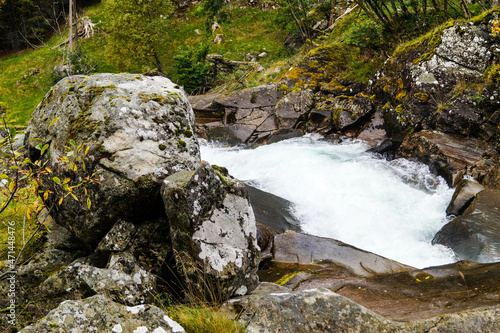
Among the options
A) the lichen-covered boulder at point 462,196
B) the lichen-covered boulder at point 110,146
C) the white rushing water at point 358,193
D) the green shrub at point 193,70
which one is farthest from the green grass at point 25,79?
the lichen-covered boulder at point 462,196

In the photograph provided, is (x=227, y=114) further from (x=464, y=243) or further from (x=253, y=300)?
(x=253, y=300)

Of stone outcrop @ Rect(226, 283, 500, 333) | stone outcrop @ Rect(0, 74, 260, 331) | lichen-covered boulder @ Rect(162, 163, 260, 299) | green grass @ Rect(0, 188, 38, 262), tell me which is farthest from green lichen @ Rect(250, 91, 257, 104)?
stone outcrop @ Rect(226, 283, 500, 333)

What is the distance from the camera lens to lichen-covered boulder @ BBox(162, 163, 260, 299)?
440 cm

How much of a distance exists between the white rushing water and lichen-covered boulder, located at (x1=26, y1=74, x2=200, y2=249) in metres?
4.33

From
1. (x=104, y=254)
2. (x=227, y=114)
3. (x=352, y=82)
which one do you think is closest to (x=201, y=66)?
(x=227, y=114)

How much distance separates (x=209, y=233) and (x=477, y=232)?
5696 mm

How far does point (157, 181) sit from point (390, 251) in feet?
17.7

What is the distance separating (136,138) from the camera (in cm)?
545

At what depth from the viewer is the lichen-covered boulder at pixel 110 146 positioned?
202 inches

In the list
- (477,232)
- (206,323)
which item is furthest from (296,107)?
(206,323)

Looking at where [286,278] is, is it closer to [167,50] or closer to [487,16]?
[487,16]

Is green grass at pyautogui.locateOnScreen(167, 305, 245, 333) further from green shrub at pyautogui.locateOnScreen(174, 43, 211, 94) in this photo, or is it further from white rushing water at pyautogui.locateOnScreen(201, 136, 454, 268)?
green shrub at pyautogui.locateOnScreen(174, 43, 211, 94)

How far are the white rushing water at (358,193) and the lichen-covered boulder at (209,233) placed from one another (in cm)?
391

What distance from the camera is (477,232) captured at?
679cm
